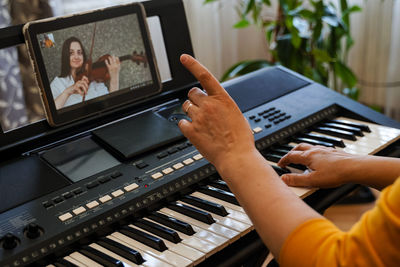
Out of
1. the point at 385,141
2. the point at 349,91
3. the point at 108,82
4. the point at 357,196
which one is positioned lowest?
the point at 357,196

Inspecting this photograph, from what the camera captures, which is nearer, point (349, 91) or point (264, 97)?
point (264, 97)

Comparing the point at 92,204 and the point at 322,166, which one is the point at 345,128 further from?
the point at 92,204

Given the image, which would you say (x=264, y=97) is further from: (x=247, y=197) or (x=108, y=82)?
(x=247, y=197)

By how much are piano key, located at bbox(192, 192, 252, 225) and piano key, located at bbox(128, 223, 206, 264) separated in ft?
0.47

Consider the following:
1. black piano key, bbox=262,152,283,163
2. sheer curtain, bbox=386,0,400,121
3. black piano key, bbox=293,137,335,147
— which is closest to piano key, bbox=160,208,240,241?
black piano key, bbox=262,152,283,163

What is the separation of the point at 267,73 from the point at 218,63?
1.34 metres

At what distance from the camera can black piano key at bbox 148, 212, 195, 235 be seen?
104 cm

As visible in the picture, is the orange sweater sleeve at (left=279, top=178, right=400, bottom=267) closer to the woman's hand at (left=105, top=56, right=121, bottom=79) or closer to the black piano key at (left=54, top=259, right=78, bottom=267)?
the black piano key at (left=54, top=259, right=78, bottom=267)

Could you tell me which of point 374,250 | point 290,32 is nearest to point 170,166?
point 374,250

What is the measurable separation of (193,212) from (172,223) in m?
0.06

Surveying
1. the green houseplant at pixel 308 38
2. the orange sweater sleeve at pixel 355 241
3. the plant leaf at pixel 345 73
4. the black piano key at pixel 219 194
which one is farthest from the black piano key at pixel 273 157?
the plant leaf at pixel 345 73

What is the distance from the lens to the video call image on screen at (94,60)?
4.00 feet

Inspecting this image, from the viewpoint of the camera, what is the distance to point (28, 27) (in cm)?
117

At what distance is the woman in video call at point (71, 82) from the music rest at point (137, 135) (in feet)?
0.34
